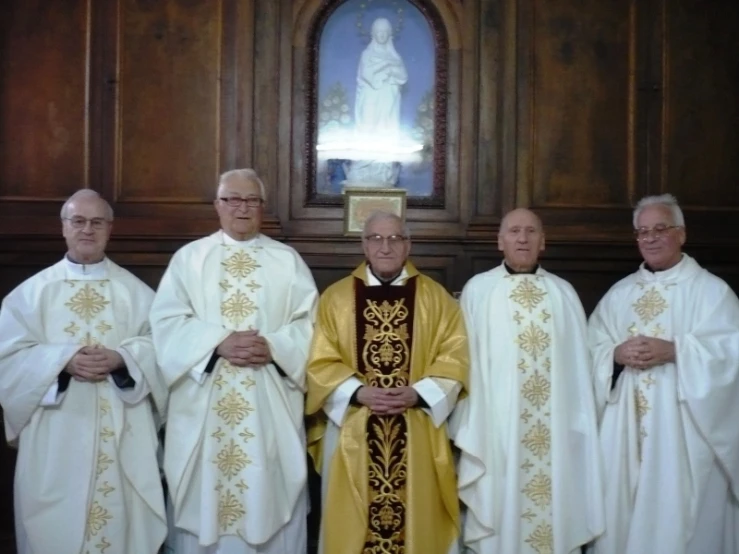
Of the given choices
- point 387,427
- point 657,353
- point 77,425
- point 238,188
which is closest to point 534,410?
point 657,353

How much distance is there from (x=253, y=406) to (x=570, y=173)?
2.89m

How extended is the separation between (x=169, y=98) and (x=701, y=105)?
359 cm

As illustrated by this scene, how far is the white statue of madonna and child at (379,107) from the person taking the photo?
6.52 m

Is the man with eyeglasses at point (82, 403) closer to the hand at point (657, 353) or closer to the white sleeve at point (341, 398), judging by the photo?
the white sleeve at point (341, 398)

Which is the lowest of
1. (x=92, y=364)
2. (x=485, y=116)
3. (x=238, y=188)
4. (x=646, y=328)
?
(x=92, y=364)

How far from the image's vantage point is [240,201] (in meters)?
4.93

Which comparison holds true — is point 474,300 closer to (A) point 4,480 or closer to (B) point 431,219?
(B) point 431,219

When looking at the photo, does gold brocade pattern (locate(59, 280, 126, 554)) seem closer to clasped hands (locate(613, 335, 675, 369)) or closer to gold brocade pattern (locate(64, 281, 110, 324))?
gold brocade pattern (locate(64, 281, 110, 324))

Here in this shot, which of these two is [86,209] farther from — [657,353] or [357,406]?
[657,353]

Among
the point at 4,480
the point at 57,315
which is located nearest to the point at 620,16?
the point at 57,315

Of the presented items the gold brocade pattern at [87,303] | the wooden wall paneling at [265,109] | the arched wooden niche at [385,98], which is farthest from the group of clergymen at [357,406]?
the arched wooden niche at [385,98]

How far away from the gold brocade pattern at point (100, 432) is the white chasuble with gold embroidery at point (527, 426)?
1731 millimetres

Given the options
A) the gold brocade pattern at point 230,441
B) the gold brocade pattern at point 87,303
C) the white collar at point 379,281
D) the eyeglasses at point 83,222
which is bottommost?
the gold brocade pattern at point 230,441

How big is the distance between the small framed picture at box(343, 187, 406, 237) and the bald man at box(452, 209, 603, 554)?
44.7 inches
